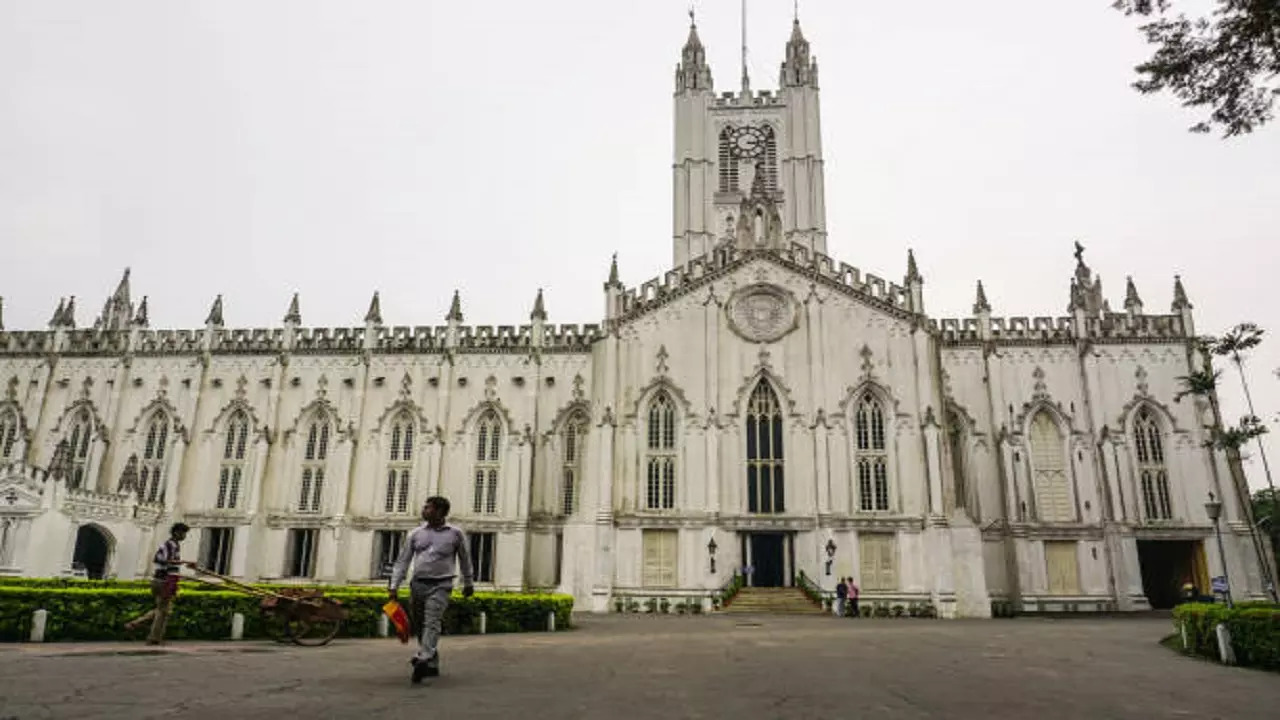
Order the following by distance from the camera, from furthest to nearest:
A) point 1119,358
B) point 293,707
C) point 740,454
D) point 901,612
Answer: point 1119,358
point 740,454
point 901,612
point 293,707

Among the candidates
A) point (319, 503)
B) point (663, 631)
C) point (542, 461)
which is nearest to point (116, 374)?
point (319, 503)

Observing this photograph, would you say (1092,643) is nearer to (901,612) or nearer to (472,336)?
(901,612)

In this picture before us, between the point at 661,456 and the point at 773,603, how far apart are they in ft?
27.0

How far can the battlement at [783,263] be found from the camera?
38.9 meters

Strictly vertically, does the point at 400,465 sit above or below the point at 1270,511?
above

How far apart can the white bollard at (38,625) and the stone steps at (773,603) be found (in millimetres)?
24287

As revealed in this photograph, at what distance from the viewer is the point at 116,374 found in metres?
44.3

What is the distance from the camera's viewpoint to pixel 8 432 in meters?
44.1

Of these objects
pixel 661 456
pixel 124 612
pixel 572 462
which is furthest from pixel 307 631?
pixel 572 462

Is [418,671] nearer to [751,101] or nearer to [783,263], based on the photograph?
[783,263]

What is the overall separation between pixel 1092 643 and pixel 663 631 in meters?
10.8

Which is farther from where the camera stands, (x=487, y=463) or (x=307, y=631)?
(x=487, y=463)

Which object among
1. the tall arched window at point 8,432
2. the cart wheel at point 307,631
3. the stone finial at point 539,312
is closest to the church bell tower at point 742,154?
the stone finial at point 539,312

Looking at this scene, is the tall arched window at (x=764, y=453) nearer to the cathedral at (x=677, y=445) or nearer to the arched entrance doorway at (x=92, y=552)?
the cathedral at (x=677, y=445)
